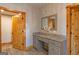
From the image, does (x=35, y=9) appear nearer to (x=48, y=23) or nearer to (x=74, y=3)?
(x=48, y=23)

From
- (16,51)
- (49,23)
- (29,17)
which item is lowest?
(16,51)

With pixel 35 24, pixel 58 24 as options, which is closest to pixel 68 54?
pixel 58 24

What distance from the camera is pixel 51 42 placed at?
1752 mm

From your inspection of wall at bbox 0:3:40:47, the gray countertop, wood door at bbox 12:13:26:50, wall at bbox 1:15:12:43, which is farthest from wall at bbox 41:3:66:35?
wall at bbox 1:15:12:43

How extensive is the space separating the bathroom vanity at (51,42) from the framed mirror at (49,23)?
0.11 metres

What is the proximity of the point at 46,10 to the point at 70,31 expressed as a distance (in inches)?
20.0

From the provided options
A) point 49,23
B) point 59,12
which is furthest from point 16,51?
point 59,12

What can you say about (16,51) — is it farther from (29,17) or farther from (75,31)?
(75,31)

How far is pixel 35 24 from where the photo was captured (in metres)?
1.85

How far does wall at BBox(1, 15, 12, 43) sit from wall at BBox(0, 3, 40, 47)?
0.70 ft

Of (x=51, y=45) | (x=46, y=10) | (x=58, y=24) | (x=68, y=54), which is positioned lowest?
(x=68, y=54)

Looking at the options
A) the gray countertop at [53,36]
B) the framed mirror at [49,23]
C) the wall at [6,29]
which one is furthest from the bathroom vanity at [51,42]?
the wall at [6,29]

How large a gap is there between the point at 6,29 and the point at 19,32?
23 centimetres

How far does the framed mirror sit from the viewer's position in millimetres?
1791
